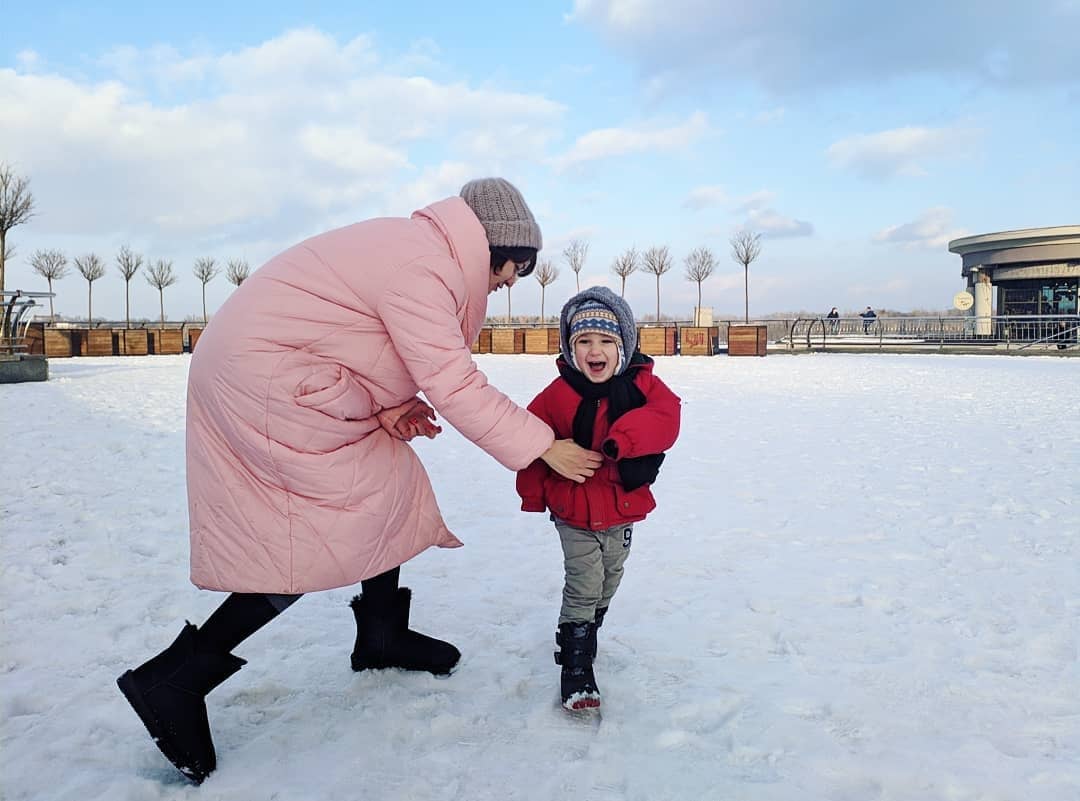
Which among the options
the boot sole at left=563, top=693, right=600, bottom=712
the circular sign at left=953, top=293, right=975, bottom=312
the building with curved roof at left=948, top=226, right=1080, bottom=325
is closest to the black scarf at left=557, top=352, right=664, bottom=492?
the boot sole at left=563, top=693, right=600, bottom=712

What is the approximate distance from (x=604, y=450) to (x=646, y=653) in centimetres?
100

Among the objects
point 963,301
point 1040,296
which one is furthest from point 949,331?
point 1040,296

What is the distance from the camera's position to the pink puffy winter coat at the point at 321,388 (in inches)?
77.9

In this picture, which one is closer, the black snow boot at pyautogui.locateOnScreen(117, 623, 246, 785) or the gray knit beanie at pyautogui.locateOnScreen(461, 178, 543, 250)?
the black snow boot at pyautogui.locateOnScreen(117, 623, 246, 785)

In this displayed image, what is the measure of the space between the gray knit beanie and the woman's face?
10 centimetres

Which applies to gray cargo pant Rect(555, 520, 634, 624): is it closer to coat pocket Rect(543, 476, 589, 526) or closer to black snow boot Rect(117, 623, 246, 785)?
coat pocket Rect(543, 476, 589, 526)

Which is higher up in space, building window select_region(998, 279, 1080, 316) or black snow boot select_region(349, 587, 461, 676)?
building window select_region(998, 279, 1080, 316)

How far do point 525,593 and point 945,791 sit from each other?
1.88m

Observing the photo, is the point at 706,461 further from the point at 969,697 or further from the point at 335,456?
the point at 335,456

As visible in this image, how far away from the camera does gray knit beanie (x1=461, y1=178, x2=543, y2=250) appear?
85.4 inches

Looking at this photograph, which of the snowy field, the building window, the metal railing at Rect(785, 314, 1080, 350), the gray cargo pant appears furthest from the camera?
the building window

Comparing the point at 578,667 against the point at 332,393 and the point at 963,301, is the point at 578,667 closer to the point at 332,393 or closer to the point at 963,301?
the point at 332,393

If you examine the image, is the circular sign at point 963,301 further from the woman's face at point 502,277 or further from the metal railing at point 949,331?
the woman's face at point 502,277

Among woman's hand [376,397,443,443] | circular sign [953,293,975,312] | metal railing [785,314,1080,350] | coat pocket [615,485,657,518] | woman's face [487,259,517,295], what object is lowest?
coat pocket [615,485,657,518]
